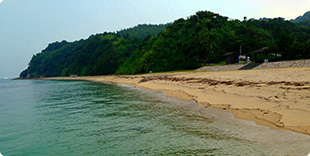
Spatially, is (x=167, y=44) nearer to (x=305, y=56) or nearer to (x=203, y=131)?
(x=305, y=56)

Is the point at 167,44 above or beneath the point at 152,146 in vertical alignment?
above

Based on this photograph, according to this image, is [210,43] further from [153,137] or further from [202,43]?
[153,137]

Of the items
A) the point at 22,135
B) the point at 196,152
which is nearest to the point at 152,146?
the point at 196,152

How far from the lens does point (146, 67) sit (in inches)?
2908

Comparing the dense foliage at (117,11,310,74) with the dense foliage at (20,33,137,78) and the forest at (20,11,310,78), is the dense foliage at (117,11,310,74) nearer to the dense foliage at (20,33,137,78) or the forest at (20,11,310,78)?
the forest at (20,11,310,78)

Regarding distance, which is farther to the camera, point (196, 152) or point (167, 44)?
point (167, 44)

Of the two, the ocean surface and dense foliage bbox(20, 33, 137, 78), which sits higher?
dense foliage bbox(20, 33, 137, 78)

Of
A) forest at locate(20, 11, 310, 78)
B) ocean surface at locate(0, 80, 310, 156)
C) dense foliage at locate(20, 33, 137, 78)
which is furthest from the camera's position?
dense foliage at locate(20, 33, 137, 78)

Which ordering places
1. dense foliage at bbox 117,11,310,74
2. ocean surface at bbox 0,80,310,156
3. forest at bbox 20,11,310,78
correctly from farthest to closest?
dense foliage at bbox 117,11,310,74 → forest at bbox 20,11,310,78 → ocean surface at bbox 0,80,310,156

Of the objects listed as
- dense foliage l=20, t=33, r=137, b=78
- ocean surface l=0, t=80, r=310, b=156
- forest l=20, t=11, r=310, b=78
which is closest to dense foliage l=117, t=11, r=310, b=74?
forest l=20, t=11, r=310, b=78

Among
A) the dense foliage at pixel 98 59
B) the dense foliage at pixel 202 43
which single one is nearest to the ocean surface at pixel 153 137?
the dense foliage at pixel 202 43

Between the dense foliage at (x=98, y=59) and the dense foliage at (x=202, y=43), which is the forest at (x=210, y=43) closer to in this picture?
the dense foliage at (x=202, y=43)

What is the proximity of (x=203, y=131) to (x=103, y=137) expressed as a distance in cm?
411

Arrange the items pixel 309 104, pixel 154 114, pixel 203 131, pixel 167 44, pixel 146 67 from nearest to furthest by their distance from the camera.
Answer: pixel 203 131 → pixel 309 104 → pixel 154 114 → pixel 146 67 → pixel 167 44
